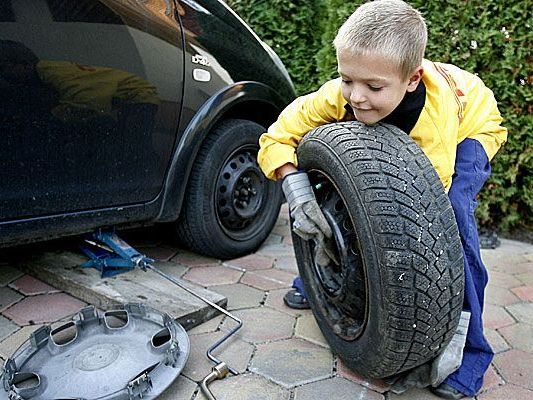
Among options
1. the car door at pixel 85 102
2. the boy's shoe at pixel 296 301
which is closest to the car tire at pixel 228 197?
the car door at pixel 85 102

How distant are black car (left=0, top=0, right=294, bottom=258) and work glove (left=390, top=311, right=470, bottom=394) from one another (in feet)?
4.33

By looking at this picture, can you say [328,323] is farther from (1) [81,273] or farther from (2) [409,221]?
(1) [81,273]

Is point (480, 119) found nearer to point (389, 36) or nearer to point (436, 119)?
point (436, 119)

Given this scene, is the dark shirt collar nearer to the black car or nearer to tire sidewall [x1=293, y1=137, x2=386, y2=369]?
tire sidewall [x1=293, y1=137, x2=386, y2=369]

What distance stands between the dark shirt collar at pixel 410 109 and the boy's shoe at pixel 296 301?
39.8 inches

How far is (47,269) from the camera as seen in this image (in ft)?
8.03

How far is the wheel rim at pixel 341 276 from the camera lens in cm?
170

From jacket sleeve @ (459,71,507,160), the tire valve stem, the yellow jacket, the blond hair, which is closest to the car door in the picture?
the yellow jacket

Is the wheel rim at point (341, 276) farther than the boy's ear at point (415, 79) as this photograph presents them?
Yes

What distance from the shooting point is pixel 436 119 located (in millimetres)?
1612

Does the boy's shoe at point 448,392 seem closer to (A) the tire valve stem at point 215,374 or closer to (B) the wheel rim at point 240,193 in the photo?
(A) the tire valve stem at point 215,374

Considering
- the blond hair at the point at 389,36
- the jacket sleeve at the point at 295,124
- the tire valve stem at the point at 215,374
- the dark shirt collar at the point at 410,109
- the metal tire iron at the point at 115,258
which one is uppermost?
the blond hair at the point at 389,36

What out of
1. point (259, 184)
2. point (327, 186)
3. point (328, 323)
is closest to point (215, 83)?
point (259, 184)

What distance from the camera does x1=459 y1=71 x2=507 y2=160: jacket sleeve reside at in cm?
185
